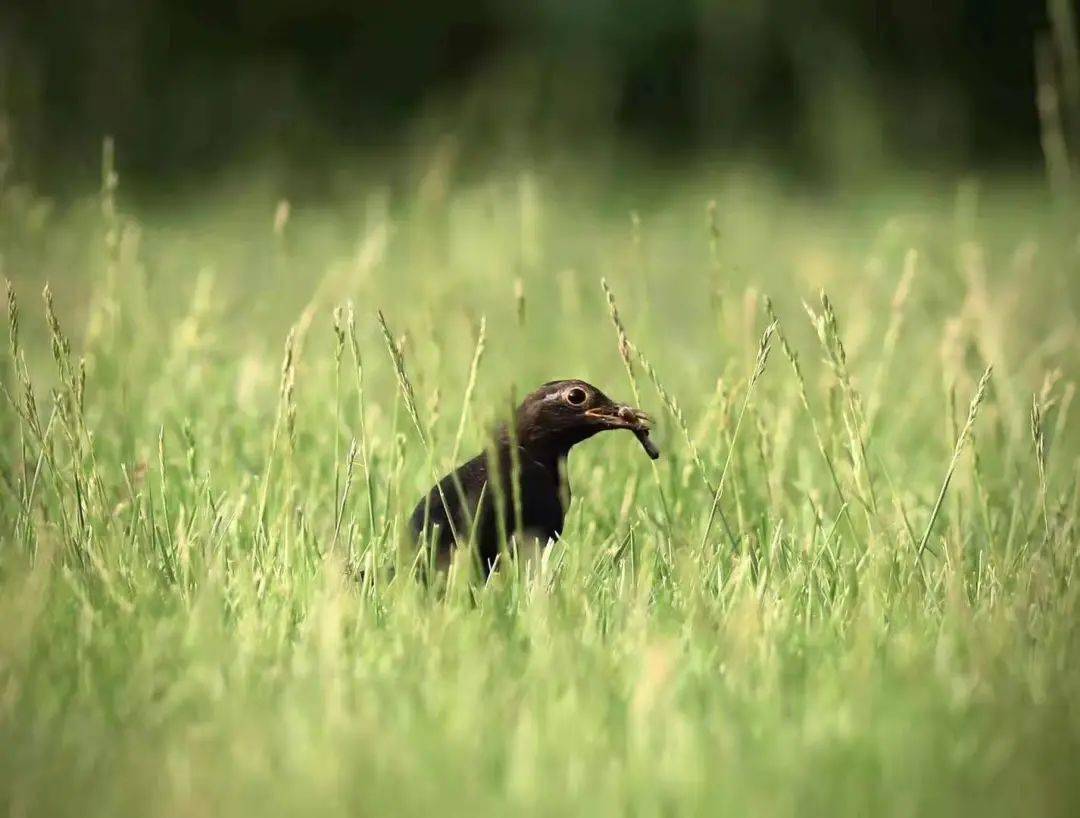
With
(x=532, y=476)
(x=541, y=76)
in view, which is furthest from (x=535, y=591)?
(x=541, y=76)

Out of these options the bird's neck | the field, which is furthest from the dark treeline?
the bird's neck

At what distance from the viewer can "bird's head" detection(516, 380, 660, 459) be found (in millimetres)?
3105

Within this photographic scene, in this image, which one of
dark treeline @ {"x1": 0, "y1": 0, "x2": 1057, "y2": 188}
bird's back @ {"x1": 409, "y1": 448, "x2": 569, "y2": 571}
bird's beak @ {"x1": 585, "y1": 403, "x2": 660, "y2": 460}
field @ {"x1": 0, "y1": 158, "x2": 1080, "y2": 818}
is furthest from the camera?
dark treeline @ {"x1": 0, "y1": 0, "x2": 1057, "y2": 188}

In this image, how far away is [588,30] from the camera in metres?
11.1

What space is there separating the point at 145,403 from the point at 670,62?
8.01 metres

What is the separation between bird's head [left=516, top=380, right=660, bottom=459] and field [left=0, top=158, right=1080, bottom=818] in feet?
0.36

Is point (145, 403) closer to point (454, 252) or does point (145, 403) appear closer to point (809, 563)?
point (809, 563)

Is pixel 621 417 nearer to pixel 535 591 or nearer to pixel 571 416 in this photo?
pixel 571 416

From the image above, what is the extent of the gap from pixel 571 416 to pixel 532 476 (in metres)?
0.14

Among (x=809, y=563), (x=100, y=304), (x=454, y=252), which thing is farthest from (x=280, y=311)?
(x=809, y=563)

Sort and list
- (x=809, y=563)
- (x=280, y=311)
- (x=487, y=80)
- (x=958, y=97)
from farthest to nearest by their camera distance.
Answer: (x=958, y=97), (x=487, y=80), (x=280, y=311), (x=809, y=563)

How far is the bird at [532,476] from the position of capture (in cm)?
299

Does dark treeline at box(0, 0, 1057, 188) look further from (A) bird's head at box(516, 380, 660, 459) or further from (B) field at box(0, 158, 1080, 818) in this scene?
(A) bird's head at box(516, 380, 660, 459)

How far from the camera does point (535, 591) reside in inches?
102
